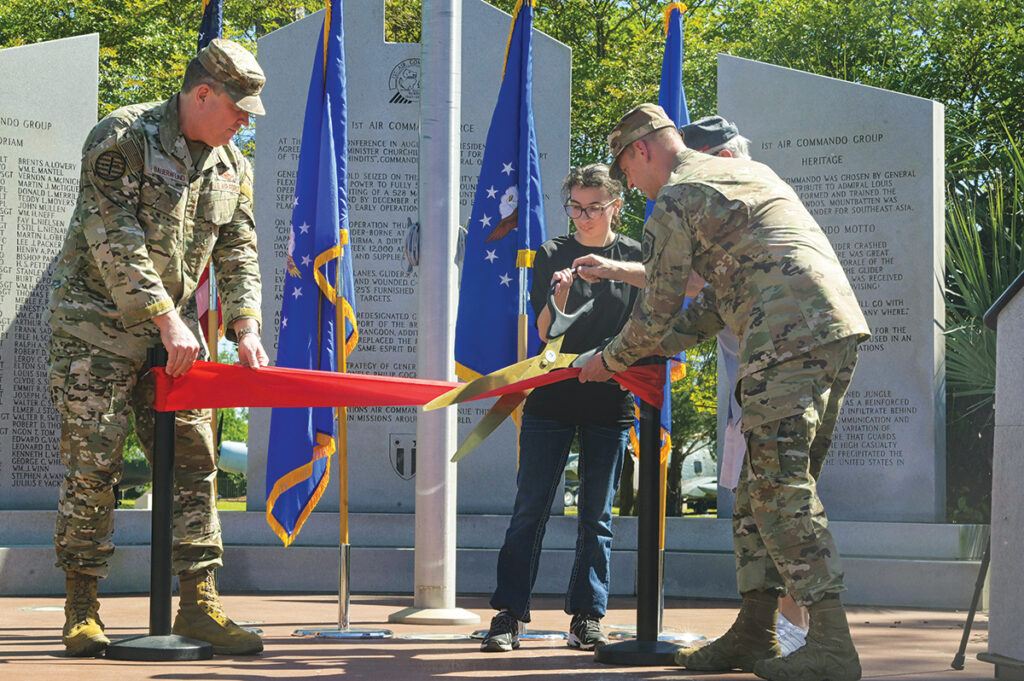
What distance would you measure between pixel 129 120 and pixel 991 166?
13038 millimetres

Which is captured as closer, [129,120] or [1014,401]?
[1014,401]

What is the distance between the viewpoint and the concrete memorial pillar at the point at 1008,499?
12.2 feet

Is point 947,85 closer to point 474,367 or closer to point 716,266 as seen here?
point 474,367

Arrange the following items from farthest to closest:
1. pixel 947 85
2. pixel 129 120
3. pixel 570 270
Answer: pixel 947 85 < pixel 570 270 < pixel 129 120

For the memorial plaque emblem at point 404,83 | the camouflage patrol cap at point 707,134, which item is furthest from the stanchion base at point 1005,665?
the memorial plaque emblem at point 404,83

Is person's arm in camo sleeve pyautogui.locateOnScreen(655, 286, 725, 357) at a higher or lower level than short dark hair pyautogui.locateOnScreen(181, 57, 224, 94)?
lower

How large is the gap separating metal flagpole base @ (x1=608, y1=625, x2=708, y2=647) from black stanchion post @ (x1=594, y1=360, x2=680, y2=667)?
807mm

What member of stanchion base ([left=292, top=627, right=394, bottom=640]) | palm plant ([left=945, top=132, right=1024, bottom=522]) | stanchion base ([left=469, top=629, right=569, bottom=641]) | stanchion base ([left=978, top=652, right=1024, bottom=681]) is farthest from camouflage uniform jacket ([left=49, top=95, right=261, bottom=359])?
palm plant ([left=945, top=132, right=1024, bottom=522])

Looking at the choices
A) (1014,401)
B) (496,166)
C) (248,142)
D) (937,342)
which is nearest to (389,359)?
(496,166)

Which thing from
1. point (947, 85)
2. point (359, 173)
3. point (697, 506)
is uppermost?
point (947, 85)

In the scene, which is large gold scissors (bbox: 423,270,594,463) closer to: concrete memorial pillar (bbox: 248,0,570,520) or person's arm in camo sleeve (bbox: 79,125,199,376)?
Result: person's arm in camo sleeve (bbox: 79,125,199,376)

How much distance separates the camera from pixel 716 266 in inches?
159

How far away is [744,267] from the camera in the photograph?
3949mm

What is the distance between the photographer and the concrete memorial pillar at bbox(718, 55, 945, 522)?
27.2 feet
